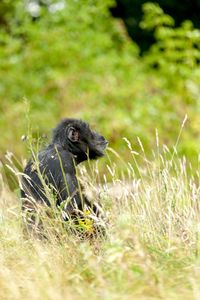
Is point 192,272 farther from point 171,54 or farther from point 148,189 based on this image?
point 171,54

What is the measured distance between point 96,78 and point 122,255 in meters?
9.77

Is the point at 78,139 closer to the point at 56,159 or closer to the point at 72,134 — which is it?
the point at 72,134

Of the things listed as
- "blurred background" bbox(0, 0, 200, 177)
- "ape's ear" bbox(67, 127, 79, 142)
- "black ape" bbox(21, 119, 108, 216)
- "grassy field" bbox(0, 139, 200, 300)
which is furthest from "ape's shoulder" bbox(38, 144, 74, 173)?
"blurred background" bbox(0, 0, 200, 177)

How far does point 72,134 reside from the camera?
6.27 m

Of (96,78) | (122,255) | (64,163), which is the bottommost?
(96,78)

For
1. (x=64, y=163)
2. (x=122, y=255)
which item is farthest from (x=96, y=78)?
(x=122, y=255)

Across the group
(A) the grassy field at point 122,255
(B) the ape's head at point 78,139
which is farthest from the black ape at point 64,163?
(A) the grassy field at point 122,255

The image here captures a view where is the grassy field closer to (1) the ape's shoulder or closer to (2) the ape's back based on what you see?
(2) the ape's back

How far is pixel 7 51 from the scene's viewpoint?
1476 centimetres

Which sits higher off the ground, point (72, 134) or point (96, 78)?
point (72, 134)

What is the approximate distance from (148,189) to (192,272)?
1294 mm

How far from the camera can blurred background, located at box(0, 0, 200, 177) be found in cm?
1291

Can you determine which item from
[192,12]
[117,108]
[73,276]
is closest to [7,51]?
[117,108]

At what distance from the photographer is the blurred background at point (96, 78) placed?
12906 millimetres
